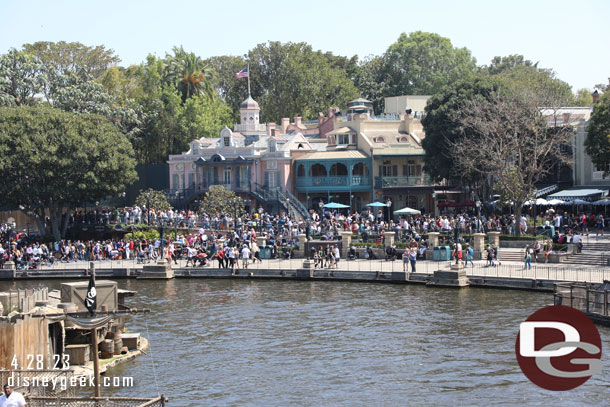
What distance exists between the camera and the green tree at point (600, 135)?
55.8m

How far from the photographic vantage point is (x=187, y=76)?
84.3 metres

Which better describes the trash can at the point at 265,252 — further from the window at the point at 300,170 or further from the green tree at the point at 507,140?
the window at the point at 300,170

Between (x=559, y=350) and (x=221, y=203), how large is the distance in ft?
140

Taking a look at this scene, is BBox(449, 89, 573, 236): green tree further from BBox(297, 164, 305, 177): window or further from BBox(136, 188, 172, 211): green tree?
BBox(136, 188, 172, 211): green tree

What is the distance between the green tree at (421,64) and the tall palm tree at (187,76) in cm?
2684

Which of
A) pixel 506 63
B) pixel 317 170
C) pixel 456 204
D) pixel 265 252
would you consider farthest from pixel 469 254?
pixel 506 63

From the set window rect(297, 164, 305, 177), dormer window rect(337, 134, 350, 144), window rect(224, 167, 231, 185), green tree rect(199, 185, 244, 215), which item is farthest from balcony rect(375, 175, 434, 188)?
window rect(224, 167, 231, 185)

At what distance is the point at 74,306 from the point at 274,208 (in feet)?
135

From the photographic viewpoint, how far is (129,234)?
5844 centimetres

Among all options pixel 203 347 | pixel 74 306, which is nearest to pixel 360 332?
pixel 203 347

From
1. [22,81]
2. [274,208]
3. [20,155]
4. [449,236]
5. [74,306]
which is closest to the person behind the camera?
[74,306]

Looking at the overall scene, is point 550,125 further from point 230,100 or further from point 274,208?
point 230,100

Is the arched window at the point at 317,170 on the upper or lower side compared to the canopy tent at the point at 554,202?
upper

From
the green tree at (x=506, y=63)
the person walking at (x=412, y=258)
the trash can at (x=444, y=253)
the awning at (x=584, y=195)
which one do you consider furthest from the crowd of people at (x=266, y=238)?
the green tree at (x=506, y=63)
